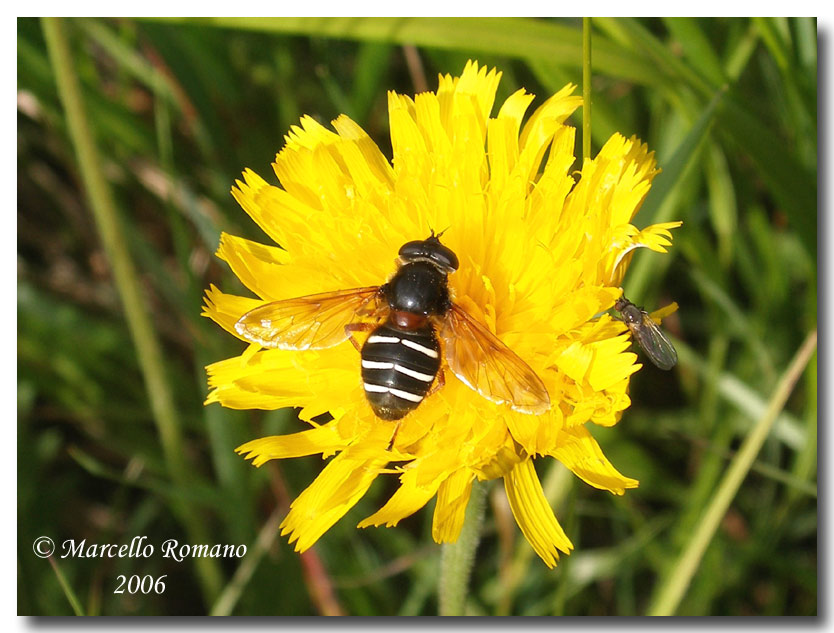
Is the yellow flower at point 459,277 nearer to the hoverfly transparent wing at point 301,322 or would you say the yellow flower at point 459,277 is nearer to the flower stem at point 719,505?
the hoverfly transparent wing at point 301,322

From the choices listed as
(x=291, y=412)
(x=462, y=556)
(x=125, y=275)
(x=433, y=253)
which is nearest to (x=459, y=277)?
(x=433, y=253)

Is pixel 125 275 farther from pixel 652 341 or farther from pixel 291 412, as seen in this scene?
pixel 652 341

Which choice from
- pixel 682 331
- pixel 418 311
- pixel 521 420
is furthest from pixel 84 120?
pixel 682 331

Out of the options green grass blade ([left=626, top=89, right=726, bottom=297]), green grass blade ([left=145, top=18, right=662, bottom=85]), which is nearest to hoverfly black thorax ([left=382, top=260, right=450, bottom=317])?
green grass blade ([left=626, top=89, right=726, bottom=297])

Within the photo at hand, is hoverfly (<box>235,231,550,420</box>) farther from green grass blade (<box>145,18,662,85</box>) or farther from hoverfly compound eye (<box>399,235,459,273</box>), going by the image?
green grass blade (<box>145,18,662,85</box>)

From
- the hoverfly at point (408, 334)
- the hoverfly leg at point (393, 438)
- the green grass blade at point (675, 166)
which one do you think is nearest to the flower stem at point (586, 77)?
the green grass blade at point (675, 166)
